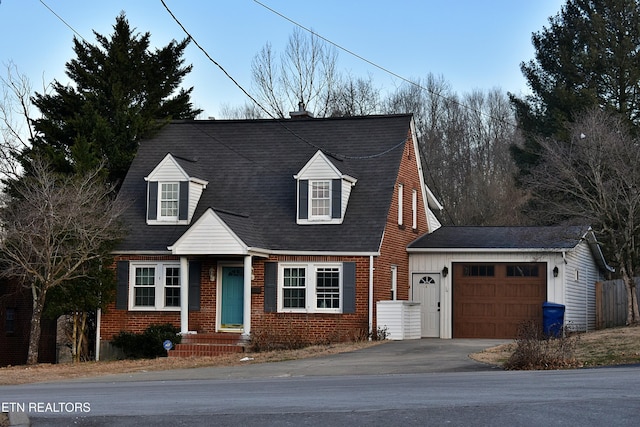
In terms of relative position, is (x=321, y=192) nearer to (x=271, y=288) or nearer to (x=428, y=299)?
(x=271, y=288)

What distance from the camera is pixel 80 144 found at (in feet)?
103

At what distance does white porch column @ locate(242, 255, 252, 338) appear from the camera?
93.6 feet

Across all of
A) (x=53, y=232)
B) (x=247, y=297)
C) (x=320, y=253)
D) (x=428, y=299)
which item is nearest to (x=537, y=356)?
(x=320, y=253)

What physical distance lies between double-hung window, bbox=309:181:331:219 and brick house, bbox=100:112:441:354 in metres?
0.03

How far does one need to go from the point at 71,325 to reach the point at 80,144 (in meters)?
6.25

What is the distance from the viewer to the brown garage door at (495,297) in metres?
31.0

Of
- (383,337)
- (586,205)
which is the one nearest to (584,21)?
(586,205)

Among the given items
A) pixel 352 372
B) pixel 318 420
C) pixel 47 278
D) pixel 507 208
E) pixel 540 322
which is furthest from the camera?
pixel 507 208

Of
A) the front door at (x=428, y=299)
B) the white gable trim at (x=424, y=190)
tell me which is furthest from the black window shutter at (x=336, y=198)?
the white gable trim at (x=424, y=190)

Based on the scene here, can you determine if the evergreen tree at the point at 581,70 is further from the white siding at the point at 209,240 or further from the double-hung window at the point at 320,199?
the white siding at the point at 209,240

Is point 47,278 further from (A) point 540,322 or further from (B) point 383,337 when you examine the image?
(A) point 540,322

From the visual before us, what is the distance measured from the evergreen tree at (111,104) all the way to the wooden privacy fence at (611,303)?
59.9 feet

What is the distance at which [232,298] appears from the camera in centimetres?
3008

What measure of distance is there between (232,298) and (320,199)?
4357 millimetres
